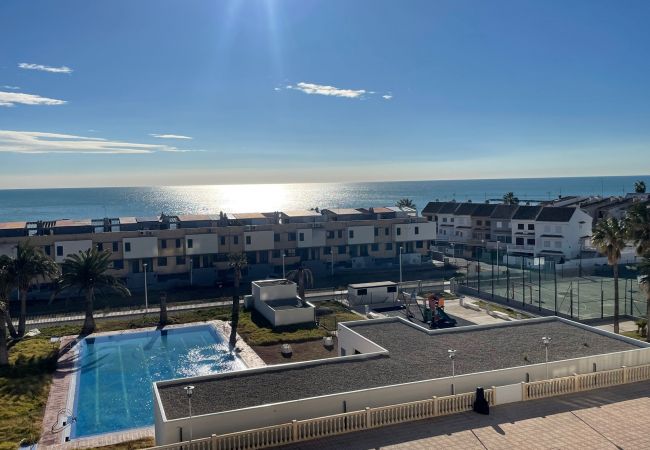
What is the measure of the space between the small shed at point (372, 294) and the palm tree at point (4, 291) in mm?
34050

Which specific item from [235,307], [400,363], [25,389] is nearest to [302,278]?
[235,307]

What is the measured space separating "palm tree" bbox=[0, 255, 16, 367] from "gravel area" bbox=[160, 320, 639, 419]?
22.6 metres

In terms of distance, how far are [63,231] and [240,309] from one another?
1114 inches

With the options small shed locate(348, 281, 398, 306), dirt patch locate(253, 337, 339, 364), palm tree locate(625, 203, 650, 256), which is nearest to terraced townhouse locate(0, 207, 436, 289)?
small shed locate(348, 281, 398, 306)

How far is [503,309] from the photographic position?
60.3 metres

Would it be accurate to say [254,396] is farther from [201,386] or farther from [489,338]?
[489,338]

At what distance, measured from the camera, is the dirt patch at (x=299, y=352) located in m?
45.2

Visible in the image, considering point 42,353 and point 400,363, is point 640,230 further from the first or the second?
point 42,353

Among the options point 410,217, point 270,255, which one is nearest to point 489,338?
point 270,255

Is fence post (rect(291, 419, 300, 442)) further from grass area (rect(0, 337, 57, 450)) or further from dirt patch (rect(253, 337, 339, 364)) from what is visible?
dirt patch (rect(253, 337, 339, 364))

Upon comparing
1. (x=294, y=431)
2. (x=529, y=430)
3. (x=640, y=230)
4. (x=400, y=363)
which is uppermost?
(x=640, y=230)

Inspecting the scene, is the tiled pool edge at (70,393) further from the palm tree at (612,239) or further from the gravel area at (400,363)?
the palm tree at (612,239)

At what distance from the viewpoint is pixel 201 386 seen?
26734 mm

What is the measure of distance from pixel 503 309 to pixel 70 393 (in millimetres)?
42609
